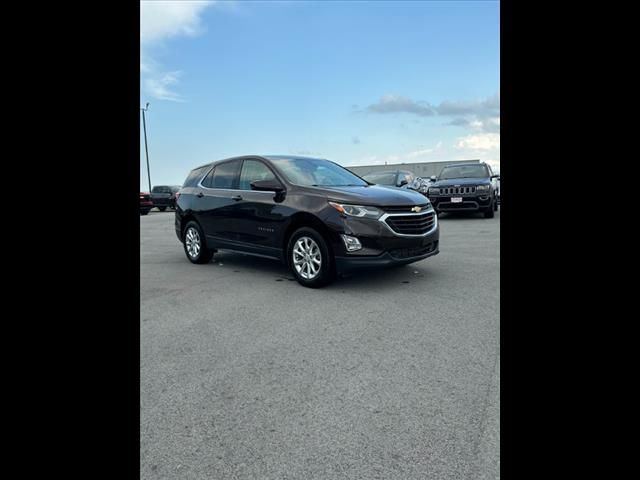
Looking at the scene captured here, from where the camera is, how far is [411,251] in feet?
17.6

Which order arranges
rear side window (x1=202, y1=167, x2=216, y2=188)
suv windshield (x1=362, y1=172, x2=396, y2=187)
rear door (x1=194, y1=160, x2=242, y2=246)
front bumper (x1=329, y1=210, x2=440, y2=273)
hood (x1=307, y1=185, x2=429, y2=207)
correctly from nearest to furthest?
front bumper (x1=329, y1=210, x2=440, y2=273) → hood (x1=307, y1=185, x2=429, y2=207) → rear door (x1=194, y1=160, x2=242, y2=246) → rear side window (x1=202, y1=167, x2=216, y2=188) → suv windshield (x1=362, y1=172, x2=396, y2=187)

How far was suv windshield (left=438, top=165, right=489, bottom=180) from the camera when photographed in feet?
44.7

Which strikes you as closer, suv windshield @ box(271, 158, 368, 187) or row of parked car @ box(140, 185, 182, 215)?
suv windshield @ box(271, 158, 368, 187)

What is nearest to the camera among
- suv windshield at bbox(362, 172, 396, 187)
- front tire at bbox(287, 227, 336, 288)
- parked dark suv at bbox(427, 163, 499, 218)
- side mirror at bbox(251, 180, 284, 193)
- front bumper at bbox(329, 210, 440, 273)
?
front bumper at bbox(329, 210, 440, 273)

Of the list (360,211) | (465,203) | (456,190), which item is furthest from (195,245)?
(465,203)

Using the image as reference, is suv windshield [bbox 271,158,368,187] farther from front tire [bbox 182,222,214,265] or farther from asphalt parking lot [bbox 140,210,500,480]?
front tire [bbox 182,222,214,265]

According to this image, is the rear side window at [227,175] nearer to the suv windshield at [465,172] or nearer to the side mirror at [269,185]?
the side mirror at [269,185]

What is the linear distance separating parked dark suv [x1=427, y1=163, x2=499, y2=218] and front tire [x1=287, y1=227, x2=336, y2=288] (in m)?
8.60

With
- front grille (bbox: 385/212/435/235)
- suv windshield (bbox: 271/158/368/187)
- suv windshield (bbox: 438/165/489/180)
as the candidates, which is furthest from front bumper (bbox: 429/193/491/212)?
front grille (bbox: 385/212/435/235)

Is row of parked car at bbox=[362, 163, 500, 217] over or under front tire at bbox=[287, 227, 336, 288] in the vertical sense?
over

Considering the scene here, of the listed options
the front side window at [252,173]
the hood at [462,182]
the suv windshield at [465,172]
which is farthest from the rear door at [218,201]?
the suv windshield at [465,172]
